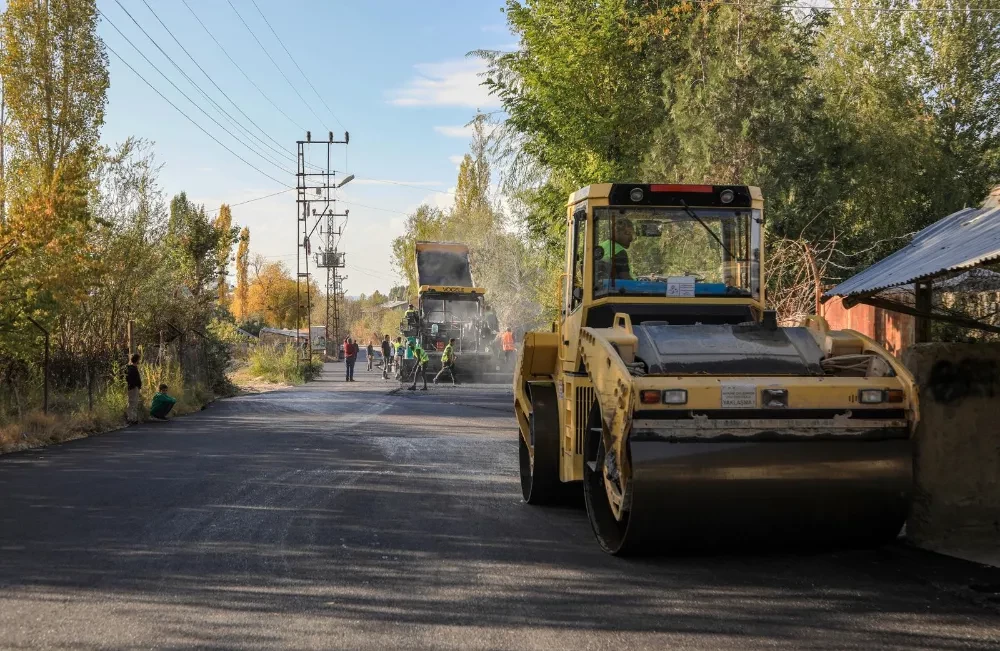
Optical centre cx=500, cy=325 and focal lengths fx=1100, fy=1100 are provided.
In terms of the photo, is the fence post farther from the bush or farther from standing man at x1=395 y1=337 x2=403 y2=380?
standing man at x1=395 y1=337 x2=403 y2=380

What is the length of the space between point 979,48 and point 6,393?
89.7 ft

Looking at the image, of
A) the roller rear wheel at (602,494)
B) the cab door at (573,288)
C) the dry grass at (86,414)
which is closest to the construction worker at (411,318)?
the dry grass at (86,414)

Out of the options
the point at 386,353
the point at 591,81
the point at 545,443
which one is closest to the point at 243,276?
the point at 386,353

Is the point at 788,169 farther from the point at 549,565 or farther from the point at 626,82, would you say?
the point at 549,565

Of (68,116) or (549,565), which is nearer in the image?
(549,565)

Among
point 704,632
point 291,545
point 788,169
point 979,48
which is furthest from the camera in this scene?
point 979,48

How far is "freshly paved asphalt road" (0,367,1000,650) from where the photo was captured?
18.3ft

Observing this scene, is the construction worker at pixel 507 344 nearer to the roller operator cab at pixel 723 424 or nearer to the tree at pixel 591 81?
the tree at pixel 591 81

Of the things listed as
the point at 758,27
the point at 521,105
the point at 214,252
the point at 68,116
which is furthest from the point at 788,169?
the point at 214,252

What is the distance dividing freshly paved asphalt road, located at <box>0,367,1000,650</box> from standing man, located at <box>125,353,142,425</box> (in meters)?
8.26

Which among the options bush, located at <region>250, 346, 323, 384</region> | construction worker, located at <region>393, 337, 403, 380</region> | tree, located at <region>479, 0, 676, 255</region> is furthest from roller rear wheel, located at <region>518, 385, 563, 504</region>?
bush, located at <region>250, 346, 323, 384</region>

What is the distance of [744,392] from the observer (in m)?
→ 6.86

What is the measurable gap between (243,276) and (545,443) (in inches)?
3533

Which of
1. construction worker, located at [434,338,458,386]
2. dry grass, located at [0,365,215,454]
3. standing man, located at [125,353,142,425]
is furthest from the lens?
construction worker, located at [434,338,458,386]
